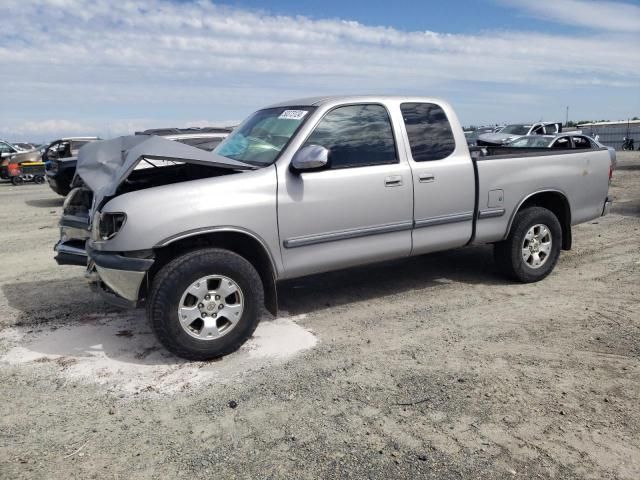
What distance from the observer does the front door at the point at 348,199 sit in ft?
14.9

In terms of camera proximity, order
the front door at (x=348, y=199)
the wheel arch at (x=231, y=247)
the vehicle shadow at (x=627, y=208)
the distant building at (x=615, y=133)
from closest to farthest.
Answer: the wheel arch at (x=231, y=247) < the front door at (x=348, y=199) < the vehicle shadow at (x=627, y=208) < the distant building at (x=615, y=133)

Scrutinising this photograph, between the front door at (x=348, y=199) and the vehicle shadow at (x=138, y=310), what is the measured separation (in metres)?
0.87

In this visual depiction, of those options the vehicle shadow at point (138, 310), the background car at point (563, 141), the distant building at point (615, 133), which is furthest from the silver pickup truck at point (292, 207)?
the distant building at point (615, 133)

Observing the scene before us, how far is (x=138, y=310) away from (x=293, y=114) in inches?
95.6

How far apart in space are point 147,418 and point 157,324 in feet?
2.46

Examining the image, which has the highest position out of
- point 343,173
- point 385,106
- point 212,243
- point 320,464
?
point 385,106

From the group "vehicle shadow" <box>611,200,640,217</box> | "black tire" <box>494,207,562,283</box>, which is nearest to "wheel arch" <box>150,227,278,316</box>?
"black tire" <box>494,207,562,283</box>

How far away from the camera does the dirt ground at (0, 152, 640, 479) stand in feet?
9.90

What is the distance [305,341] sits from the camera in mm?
4637

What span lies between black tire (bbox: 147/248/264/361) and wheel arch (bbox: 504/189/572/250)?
322 centimetres

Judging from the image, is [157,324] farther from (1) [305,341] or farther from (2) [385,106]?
(2) [385,106]

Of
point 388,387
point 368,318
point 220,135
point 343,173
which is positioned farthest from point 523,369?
point 220,135

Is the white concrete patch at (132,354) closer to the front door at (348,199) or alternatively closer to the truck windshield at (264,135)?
the front door at (348,199)

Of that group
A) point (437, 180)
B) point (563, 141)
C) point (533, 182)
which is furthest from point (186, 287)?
point (563, 141)
